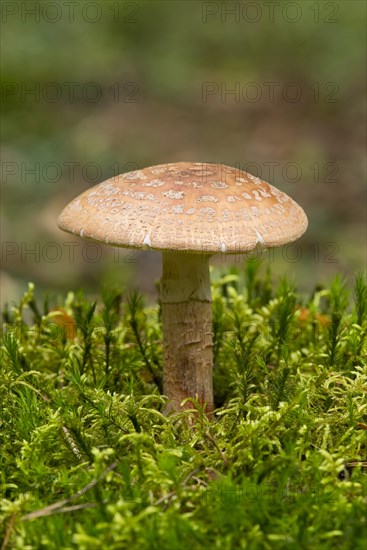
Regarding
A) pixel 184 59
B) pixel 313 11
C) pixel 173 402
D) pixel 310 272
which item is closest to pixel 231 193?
pixel 173 402

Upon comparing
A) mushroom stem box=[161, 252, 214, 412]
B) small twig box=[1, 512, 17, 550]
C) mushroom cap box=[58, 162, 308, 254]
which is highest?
mushroom cap box=[58, 162, 308, 254]

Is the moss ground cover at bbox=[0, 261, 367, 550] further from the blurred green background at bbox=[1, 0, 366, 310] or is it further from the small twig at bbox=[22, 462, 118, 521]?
the blurred green background at bbox=[1, 0, 366, 310]

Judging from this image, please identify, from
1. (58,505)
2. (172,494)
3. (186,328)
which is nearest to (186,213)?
(186,328)

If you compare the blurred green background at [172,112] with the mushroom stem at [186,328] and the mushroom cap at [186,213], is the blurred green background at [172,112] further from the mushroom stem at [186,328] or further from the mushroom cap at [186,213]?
the mushroom cap at [186,213]

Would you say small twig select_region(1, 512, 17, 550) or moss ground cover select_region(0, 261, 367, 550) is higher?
moss ground cover select_region(0, 261, 367, 550)

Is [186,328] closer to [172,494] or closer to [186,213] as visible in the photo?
[186,213]

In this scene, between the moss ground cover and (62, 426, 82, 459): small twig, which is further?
(62, 426, 82, 459): small twig

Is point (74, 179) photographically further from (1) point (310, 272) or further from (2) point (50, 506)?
(2) point (50, 506)

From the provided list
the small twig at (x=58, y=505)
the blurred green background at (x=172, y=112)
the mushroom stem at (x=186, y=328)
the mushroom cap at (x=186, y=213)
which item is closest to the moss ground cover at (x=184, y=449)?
the small twig at (x=58, y=505)

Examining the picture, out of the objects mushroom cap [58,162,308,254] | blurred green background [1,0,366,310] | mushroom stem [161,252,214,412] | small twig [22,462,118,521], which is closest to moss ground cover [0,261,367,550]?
small twig [22,462,118,521]
